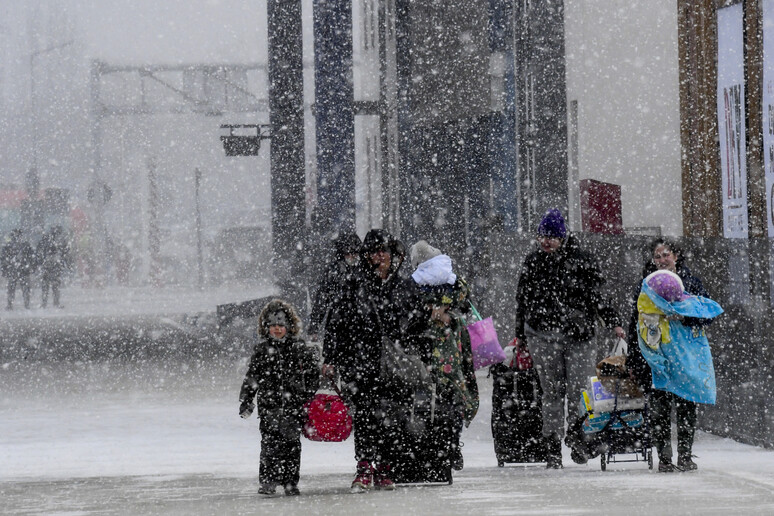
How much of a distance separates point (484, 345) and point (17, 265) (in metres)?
26.1

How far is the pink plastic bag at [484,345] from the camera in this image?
289 inches

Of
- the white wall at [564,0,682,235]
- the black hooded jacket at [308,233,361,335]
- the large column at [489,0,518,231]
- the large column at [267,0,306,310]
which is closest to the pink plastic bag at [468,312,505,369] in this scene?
the black hooded jacket at [308,233,361,335]

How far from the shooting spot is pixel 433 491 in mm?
6250

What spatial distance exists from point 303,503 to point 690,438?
2327mm

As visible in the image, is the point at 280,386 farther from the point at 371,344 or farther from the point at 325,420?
the point at 371,344

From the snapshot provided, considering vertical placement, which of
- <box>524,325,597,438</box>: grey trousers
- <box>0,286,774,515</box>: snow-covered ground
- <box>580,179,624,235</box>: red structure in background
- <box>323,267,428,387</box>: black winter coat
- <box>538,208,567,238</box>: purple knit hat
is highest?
<box>580,179,624,235</box>: red structure in background

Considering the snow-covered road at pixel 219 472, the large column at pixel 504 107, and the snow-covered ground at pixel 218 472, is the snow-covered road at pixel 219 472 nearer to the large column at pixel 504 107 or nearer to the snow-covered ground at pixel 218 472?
the snow-covered ground at pixel 218 472

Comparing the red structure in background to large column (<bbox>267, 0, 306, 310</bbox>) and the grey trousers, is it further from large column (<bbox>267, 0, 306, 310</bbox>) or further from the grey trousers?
large column (<bbox>267, 0, 306, 310</bbox>)

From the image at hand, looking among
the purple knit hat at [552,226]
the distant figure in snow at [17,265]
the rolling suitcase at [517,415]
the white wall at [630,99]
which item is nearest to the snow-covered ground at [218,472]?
the rolling suitcase at [517,415]

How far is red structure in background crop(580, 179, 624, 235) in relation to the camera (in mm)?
13109

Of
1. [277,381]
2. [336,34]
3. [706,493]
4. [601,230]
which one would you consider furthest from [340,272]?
[336,34]

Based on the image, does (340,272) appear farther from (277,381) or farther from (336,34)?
(336,34)

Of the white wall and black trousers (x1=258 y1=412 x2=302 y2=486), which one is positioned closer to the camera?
black trousers (x1=258 y1=412 x2=302 y2=486)

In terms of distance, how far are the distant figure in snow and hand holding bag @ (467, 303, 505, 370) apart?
949 inches
